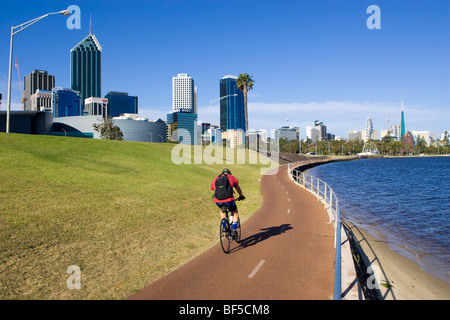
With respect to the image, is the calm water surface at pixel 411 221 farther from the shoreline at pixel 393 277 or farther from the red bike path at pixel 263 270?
the red bike path at pixel 263 270

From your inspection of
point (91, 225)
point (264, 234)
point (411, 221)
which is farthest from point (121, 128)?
point (264, 234)

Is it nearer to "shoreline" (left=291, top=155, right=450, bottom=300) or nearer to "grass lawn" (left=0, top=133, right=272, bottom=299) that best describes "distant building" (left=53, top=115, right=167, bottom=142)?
"grass lawn" (left=0, top=133, right=272, bottom=299)

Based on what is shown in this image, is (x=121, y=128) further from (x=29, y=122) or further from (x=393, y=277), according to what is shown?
(x=393, y=277)

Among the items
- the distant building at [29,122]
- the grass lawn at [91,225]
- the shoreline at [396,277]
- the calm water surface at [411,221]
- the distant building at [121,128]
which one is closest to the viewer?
the grass lawn at [91,225]

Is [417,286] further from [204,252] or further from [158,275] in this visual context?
[158,275]

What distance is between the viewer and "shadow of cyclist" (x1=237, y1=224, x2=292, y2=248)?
11516mm

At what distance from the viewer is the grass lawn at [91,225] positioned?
314 inches

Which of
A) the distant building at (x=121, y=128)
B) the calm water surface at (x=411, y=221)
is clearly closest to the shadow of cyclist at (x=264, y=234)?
the calm water surface at (x=411, y=221)

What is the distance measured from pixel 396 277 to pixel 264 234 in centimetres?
471

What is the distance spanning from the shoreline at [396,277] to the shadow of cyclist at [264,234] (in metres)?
2.85

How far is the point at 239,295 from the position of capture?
692cm

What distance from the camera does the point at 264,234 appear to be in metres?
12.7

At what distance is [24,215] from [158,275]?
6.51m
